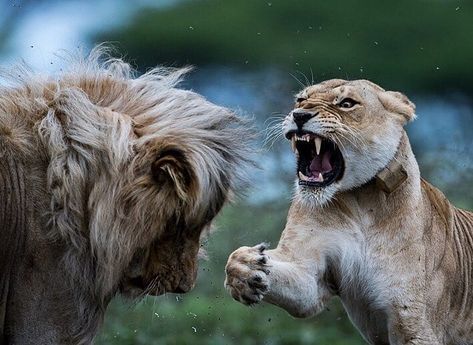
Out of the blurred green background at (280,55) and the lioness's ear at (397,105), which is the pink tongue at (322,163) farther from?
the blurred green background at (280,55)

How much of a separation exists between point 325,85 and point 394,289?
71cm

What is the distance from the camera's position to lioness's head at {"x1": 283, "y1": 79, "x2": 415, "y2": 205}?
487cm

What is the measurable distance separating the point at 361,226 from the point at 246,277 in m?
0.63

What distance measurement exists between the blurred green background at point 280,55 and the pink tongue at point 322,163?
11.9 feet

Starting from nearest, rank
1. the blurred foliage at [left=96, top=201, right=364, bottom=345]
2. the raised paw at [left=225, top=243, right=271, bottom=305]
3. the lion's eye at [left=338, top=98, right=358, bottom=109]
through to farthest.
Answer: the raised paw at [left=225, top=243, right=271, bottom=305] < the lion's eye at [left=338, top=98, right=358, bottom=109] < the blurred foliage at [left=96, top=201, right=364, bottom=345]

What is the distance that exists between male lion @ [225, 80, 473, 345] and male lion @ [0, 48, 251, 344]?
860 mm

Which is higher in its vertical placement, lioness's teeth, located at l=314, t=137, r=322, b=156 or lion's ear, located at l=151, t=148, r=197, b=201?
lion's ear, located at l=151, t=148, r=197, b=201

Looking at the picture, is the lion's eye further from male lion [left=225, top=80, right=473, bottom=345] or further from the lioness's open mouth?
the lioness's open mouth

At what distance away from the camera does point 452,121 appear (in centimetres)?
A: 1148

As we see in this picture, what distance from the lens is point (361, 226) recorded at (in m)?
5.09

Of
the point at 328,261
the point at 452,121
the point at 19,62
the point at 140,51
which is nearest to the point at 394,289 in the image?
the point at 328,261

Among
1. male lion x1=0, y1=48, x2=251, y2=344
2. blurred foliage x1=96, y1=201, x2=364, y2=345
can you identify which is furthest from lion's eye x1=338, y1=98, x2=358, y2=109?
blurred foliage x1=96, y1=201, x2=364, y2=345

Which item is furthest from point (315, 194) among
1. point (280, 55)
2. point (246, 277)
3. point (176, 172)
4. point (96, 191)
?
point (280, 55)

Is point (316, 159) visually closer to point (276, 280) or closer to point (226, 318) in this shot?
point (276, 280)
